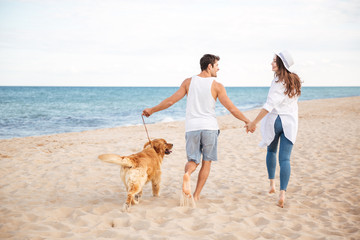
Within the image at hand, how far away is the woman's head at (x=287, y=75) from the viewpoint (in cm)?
371

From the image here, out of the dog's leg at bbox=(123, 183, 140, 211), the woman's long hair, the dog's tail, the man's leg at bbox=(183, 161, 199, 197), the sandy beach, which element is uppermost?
the woman's long hair

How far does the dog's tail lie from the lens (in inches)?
131

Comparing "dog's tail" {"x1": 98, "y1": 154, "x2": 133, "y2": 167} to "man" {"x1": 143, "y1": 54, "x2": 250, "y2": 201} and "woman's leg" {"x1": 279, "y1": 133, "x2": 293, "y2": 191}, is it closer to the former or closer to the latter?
"man" {"x1": 143, "y1": 54, "x2": 250, "y2": 201}

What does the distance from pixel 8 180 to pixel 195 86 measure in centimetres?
414

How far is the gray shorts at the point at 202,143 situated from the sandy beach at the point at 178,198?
0.68 metres

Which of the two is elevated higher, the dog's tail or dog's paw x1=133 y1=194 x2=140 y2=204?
the dog's tail

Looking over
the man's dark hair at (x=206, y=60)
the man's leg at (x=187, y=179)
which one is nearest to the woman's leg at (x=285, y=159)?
the man's leg at (x=187, y=179)

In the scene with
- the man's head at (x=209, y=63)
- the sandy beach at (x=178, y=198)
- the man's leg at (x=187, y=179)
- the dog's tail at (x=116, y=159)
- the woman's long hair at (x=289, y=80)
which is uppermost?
the man's head at (x=209, y=63)

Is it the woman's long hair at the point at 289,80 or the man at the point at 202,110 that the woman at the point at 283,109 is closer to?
the woman's long hair at the point at 289,80

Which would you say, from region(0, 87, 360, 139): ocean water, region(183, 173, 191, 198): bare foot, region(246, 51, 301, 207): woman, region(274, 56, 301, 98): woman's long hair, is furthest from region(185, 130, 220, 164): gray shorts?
region(0, 87, 360, 139): ocean water

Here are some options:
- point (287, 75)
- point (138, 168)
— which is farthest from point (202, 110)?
point (287, 75)

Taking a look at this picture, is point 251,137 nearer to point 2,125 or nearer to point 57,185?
point 57,185

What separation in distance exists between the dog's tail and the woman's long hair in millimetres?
2284

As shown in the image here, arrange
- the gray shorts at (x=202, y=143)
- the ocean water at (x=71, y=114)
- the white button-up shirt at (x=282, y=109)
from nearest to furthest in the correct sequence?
the gray shorts at (x=202, y=143), the white button-up shirt at (x=282, y=109), the ocean water at (x=71, y=114)
